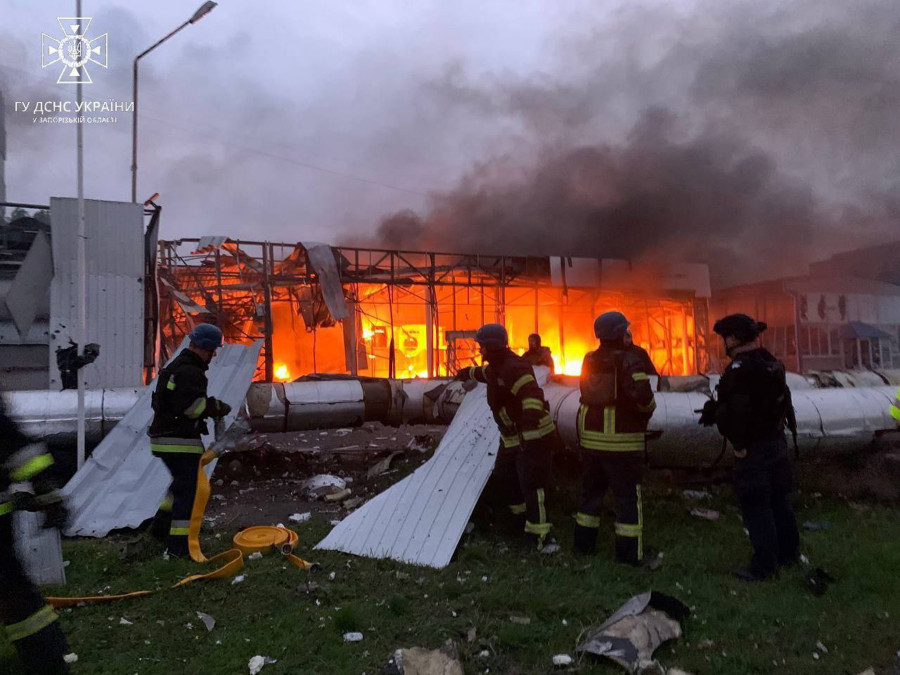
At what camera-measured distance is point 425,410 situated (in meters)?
7.45

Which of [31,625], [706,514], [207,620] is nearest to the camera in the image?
[31,625]

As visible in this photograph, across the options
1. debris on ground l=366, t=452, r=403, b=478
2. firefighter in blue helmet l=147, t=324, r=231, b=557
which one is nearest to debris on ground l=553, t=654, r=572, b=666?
firefighter in blue helmet l=147, t=324, r=231, b=557

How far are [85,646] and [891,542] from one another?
199 inches

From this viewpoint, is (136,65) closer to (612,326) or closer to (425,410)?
(425,410)

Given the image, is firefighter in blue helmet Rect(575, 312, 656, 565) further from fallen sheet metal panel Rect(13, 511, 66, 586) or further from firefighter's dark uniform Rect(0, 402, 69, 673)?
fallen sheet metal panel Rect(13, 511, 66, 586)

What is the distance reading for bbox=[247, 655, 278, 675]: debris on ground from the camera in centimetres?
268

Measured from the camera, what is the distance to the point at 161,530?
14.7 feet

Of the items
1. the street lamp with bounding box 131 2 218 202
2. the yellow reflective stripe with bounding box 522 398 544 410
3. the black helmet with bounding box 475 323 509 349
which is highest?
the street lamp with bounding box 131 2 218 202

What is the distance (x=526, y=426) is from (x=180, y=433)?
8.36 feet

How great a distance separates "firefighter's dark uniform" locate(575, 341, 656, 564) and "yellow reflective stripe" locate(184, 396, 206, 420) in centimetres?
276

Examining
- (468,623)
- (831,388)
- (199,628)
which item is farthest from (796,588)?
(199,628)

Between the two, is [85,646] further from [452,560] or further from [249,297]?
[249,297]

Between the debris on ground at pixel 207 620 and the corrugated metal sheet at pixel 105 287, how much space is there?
663cm

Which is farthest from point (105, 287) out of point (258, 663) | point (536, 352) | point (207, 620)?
point (258, 663)
